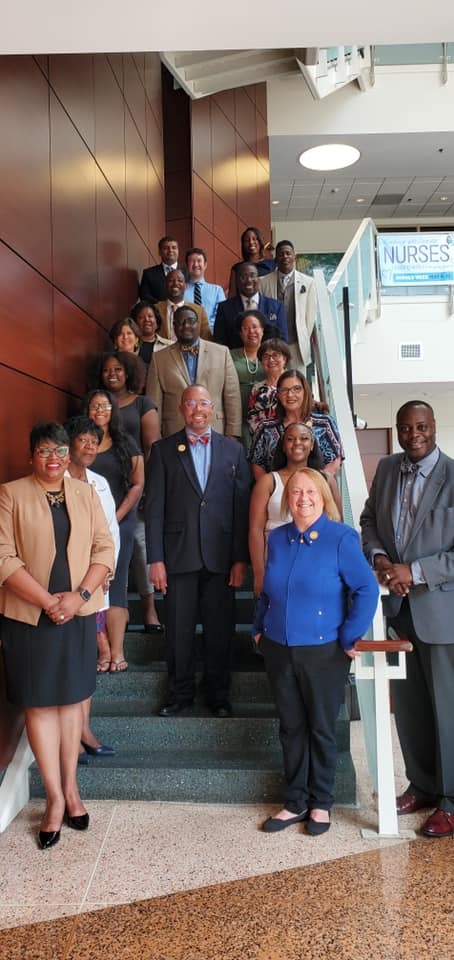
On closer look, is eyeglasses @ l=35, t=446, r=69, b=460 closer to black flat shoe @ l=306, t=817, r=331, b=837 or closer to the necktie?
black flat shoe @ l=306, t=817, r=331, b=837

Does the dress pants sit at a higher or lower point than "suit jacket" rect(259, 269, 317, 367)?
lower

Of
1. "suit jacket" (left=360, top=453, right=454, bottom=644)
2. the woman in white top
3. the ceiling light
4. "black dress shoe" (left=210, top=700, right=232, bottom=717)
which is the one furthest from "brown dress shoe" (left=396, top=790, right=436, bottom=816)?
the ceiling light

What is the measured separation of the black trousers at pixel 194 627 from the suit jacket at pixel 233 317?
2412mm

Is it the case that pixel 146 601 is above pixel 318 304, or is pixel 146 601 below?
below

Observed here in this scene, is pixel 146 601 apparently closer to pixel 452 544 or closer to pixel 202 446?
pixel 202 446

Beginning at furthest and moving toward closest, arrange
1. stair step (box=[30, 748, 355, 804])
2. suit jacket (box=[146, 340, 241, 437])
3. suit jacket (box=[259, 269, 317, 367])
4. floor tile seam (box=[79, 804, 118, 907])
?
1. suit jacket (box=[259, 269, 317, 367])
2. suit jacket (box=[146, 340, 241, 437])
3. stair step (box=[30, 748, 355, 804])
4. floor tile seam (box=[79, 804, 118, 907])

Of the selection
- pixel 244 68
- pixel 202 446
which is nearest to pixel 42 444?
pixel 202 446

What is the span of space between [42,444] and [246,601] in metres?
1.84

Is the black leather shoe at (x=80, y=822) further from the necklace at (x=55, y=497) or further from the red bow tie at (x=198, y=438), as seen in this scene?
the red bow tie at (x=198, y=438)

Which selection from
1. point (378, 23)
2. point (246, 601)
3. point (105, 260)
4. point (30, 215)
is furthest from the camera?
point (105, 260)

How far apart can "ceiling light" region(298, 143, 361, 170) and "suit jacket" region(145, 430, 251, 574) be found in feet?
32.2

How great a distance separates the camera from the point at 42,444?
116 inches

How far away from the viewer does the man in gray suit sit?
9.72 feet

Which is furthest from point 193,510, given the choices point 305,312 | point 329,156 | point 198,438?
point 329,156
